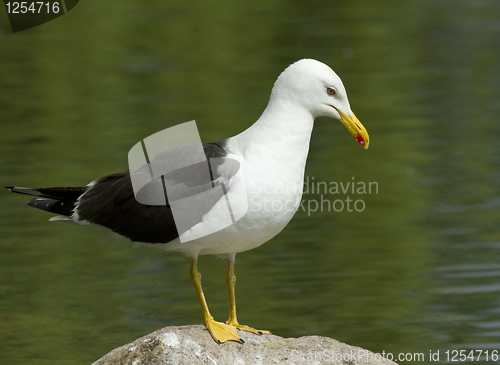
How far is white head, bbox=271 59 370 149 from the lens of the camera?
5.88 m

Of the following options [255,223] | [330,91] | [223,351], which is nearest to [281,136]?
[330,91]

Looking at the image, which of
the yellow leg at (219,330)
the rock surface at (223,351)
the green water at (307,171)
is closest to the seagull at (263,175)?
the yellow leg at (219,330)

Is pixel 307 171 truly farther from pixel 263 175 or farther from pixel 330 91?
pixel 263 175

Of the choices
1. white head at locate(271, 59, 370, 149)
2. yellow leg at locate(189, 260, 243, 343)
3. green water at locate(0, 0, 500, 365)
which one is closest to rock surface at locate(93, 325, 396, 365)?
yellow leg at locate(189, 260, 243, 343)

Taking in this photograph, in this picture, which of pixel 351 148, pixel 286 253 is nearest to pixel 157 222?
pixel 286 253

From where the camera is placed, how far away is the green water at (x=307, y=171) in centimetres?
942

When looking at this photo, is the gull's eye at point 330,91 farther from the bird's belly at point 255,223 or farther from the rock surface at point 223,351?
the rock surface at point 223,351

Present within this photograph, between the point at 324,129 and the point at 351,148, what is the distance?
1.35m

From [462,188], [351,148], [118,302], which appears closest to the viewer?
[118,302]

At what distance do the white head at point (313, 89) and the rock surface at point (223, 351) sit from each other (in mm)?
1835

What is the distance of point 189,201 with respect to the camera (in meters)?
6.03

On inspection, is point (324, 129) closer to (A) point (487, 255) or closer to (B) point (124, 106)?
(B) point (124, 106)

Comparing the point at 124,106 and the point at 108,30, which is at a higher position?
the point at 108,30

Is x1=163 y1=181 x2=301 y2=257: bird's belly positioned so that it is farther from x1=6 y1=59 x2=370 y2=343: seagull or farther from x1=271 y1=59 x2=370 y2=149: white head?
x1=271 y1=59 x2=370 y2=149: white head
